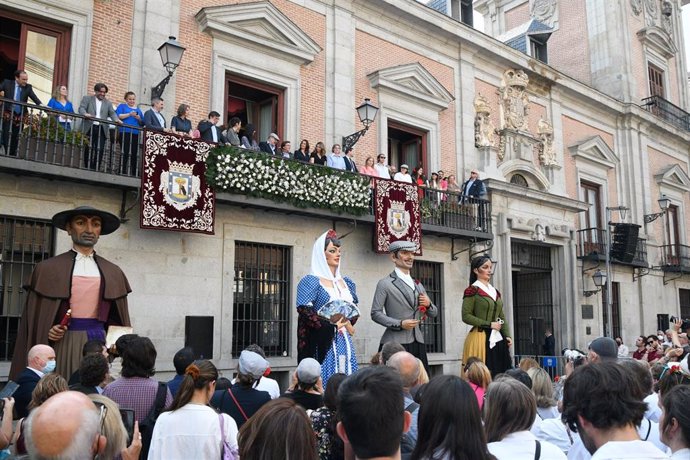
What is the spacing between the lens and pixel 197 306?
1131 centimetres

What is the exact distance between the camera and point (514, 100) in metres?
18.4

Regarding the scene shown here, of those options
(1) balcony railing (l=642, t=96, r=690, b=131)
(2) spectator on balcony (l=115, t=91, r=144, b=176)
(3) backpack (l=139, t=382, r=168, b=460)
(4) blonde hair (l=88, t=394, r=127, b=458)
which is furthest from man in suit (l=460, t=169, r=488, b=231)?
(4) blonde hair (l=88, t=394, r=127, b=458)

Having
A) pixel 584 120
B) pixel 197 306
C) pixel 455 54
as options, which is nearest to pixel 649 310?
pixel 584 120

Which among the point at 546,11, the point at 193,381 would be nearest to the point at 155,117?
the point at 193,381

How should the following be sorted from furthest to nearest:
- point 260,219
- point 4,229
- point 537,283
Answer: point 537,283, point 260,219, point 4,229

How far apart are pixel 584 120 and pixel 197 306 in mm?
14973

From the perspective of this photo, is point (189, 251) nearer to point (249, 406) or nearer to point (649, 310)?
point (249, 406)

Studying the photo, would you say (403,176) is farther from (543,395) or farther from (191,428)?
(191,428)

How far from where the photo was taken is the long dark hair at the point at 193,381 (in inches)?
155

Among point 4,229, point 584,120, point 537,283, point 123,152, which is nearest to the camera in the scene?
point 4,229

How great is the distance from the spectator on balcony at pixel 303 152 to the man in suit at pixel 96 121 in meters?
3.50

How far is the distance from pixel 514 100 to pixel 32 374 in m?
15.8

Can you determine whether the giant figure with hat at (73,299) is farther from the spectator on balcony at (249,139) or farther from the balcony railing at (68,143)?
the spectator on balcony at (249,139)

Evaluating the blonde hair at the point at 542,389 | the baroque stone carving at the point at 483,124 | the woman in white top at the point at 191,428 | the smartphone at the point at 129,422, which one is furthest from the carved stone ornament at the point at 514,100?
the smartphone at the point at 129,422
